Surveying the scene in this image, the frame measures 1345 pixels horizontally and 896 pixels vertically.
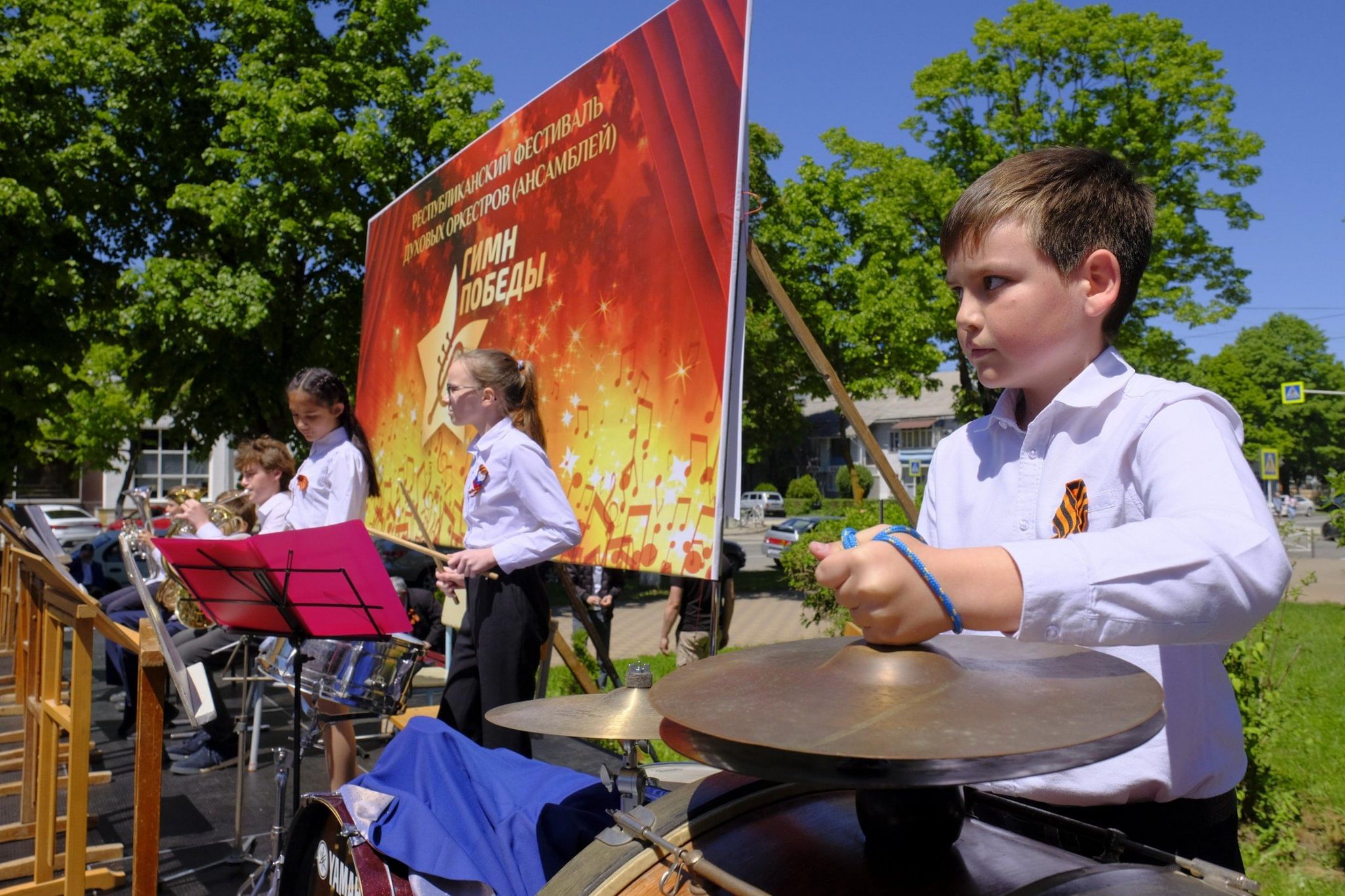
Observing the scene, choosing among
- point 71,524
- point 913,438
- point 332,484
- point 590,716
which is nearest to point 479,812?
point 590,716

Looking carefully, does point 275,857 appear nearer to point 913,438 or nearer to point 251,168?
point 251,168

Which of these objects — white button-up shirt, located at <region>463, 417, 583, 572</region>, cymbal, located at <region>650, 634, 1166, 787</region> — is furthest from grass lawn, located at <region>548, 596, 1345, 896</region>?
cymbal, located at <region>650, 634, 1166, 787</region>

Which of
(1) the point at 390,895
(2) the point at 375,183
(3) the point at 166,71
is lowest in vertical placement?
(1) the point at 390,895

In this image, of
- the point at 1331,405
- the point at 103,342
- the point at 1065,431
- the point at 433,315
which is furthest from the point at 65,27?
the point at 1331,405

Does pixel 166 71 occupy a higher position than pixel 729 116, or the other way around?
pixel 166 71

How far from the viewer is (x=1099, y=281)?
1.21 metres

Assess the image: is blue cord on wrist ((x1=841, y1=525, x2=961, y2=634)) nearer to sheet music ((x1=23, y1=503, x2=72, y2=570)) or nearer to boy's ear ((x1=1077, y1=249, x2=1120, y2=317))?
boy's ear ((x1=1077, y1=249, x2=1120, y2=317))

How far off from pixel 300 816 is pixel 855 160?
833 inches

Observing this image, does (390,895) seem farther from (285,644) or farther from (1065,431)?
(285,644)

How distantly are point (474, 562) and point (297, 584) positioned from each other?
57 cm

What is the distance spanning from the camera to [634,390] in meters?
3.82

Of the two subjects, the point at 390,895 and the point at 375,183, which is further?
the point at 375,183

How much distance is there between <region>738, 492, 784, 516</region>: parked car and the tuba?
1496 inches

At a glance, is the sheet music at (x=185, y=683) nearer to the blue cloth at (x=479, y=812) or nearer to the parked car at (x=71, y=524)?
the blue cloth at (x=479, y=812)
